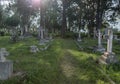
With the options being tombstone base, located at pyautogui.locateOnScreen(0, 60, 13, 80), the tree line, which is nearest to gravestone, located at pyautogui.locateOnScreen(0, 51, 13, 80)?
tombstone base, located at pyautogui.locateOnScreen(0, 60, 13, 80)

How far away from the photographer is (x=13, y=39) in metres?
23.1

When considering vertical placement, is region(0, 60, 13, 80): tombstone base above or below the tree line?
below

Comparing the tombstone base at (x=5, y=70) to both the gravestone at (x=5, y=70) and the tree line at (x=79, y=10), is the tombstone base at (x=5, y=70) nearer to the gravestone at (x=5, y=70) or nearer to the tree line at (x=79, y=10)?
the gravestone at (x=5, y=70)

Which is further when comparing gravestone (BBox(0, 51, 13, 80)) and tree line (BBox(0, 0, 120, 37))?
tree line (BBox(0, 0, 120, 37))

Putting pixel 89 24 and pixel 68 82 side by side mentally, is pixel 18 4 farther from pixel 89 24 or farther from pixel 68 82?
pixel 68 82

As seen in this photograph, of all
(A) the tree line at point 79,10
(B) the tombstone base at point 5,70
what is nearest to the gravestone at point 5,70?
(B) the tombstone base at point 5,70

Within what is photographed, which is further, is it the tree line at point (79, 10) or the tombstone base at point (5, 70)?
the tree line at point (79, 10)

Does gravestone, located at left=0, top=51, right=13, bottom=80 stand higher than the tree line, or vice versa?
the tree line

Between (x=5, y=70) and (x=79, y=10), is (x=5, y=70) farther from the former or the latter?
(x=79, y=10)

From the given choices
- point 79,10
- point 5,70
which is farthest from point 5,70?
point 79,10

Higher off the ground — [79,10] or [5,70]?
[79,10]

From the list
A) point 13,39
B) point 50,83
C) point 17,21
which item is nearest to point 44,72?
point 50,83

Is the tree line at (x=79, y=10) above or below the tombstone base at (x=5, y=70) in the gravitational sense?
above

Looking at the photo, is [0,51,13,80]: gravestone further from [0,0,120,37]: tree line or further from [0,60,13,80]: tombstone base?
[0,0,120,37]: tree line
